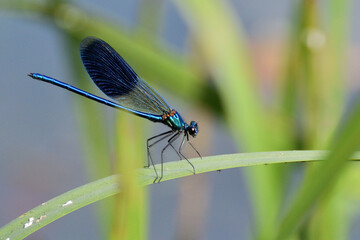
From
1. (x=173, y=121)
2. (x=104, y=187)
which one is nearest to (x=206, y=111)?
(x=173, y=121)

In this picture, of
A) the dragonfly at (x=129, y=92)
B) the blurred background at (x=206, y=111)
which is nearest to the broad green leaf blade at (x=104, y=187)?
the blurred background at (x=206, y=111)

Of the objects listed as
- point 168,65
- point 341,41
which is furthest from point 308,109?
point 168,65

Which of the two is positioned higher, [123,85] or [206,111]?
[123,85]

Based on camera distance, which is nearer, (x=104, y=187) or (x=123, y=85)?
(x=104, y=187)

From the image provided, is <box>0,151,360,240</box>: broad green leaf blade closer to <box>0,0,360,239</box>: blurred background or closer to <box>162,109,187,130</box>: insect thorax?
<box>0,0,360,239</box>: blurred background

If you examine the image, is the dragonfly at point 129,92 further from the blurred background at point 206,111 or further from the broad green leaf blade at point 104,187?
the broad green leaf blade at point 104,187

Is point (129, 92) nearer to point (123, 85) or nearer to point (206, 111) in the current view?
point (123, 85)
